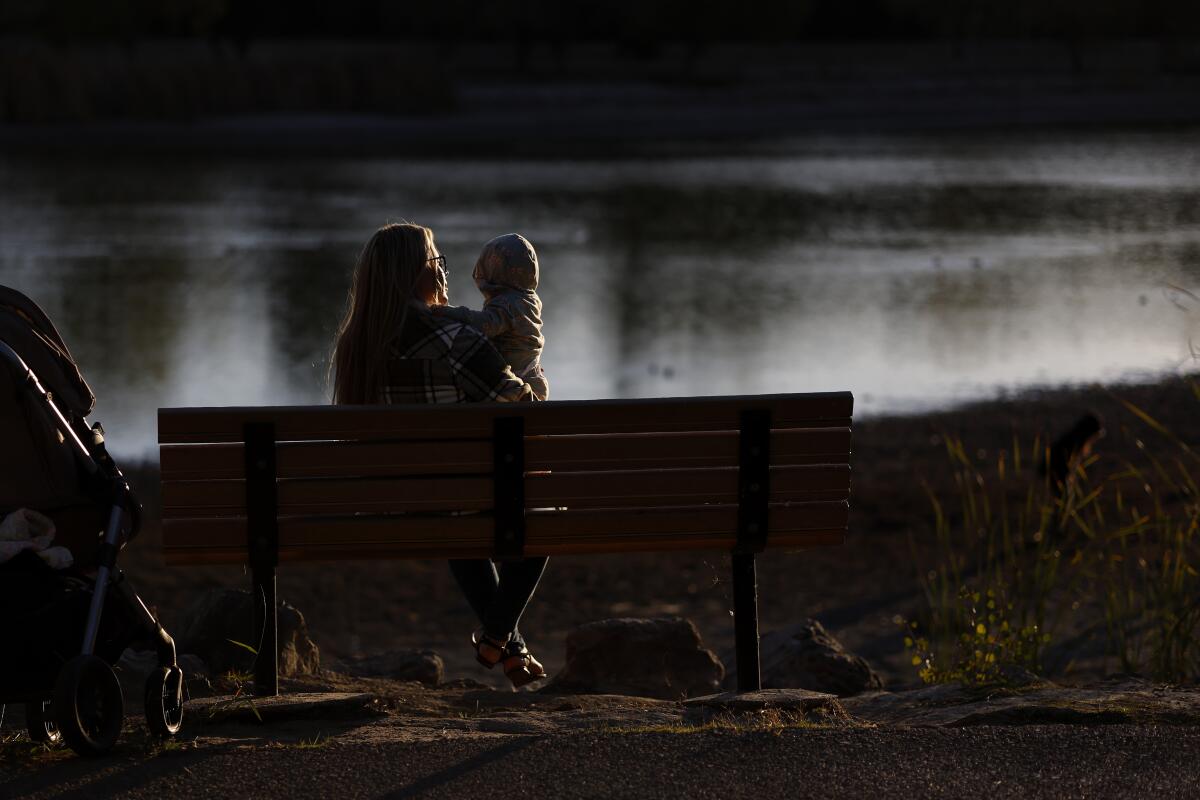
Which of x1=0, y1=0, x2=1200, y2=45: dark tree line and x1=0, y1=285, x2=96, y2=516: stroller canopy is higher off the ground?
x1=0, y1=0, x2=1200, y2=45: dark tree line

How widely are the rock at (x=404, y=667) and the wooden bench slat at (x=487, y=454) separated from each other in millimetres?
1769

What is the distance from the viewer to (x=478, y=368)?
491 centimetres

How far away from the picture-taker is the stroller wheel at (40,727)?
14.4 ft

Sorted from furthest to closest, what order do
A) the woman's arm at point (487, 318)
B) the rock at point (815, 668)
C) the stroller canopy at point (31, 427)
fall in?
the rock at point (815, 668)
the woman's arm at point (487, 318)
the stroller canopy at point (31, 427)

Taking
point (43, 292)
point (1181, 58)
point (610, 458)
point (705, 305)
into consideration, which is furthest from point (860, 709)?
point (1181, 58)

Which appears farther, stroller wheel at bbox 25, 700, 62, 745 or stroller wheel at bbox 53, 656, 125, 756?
stroller wheel at bbox 25, 700, 62, 745

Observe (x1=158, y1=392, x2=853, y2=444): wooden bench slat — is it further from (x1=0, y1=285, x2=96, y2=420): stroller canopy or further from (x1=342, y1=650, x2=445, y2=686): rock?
(x1=342, y1=650, x2=445, y2=686): rock

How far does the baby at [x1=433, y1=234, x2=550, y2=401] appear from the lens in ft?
16.7

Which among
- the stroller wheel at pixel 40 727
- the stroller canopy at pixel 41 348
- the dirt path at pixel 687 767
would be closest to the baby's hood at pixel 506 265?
the stroller canopy at pixel 41 348

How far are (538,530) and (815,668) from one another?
1.88 m

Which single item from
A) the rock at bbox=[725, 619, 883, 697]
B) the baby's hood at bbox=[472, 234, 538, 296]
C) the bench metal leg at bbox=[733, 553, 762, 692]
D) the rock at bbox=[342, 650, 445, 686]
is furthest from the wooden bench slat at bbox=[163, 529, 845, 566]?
the rock at bbox=[342, 650, 445, 686]

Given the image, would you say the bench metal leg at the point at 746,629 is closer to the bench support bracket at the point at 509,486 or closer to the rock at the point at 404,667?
the bench support bracket at the point at 509,486

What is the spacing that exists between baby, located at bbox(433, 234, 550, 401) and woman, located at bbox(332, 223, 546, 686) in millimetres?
113

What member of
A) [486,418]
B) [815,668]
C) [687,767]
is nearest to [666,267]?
[815,668]
